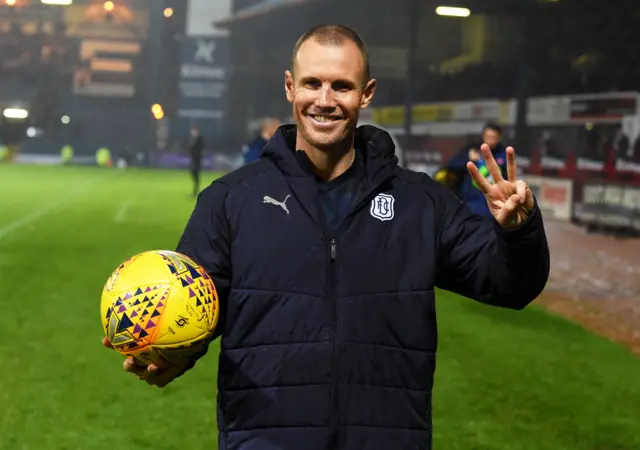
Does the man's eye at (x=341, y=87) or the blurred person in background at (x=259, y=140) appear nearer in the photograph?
the man's eye at (x=341, y=87)

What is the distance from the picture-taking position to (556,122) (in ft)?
77.7

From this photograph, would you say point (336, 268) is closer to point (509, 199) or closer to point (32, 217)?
point (509, 199)

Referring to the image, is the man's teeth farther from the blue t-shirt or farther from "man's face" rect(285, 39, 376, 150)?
the blue t-shirt

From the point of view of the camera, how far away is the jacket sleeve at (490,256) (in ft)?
8.84

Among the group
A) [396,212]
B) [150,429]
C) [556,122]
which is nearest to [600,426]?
[150,429]

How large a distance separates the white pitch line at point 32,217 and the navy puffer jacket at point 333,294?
1448cm

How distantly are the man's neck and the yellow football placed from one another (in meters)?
0.49

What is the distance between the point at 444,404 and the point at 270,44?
40985mm

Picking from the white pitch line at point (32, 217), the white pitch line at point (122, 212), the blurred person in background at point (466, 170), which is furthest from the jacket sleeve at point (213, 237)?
the white pitch line at point (122, 212)

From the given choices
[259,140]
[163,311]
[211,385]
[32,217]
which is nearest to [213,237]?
[163,311]

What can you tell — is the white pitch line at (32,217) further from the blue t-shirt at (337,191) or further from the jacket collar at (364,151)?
the blue t-shirt at (337,191)

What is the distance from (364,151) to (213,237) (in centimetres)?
57

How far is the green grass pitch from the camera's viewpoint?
5914 millimetres

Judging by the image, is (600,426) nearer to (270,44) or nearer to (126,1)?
(270,44)
